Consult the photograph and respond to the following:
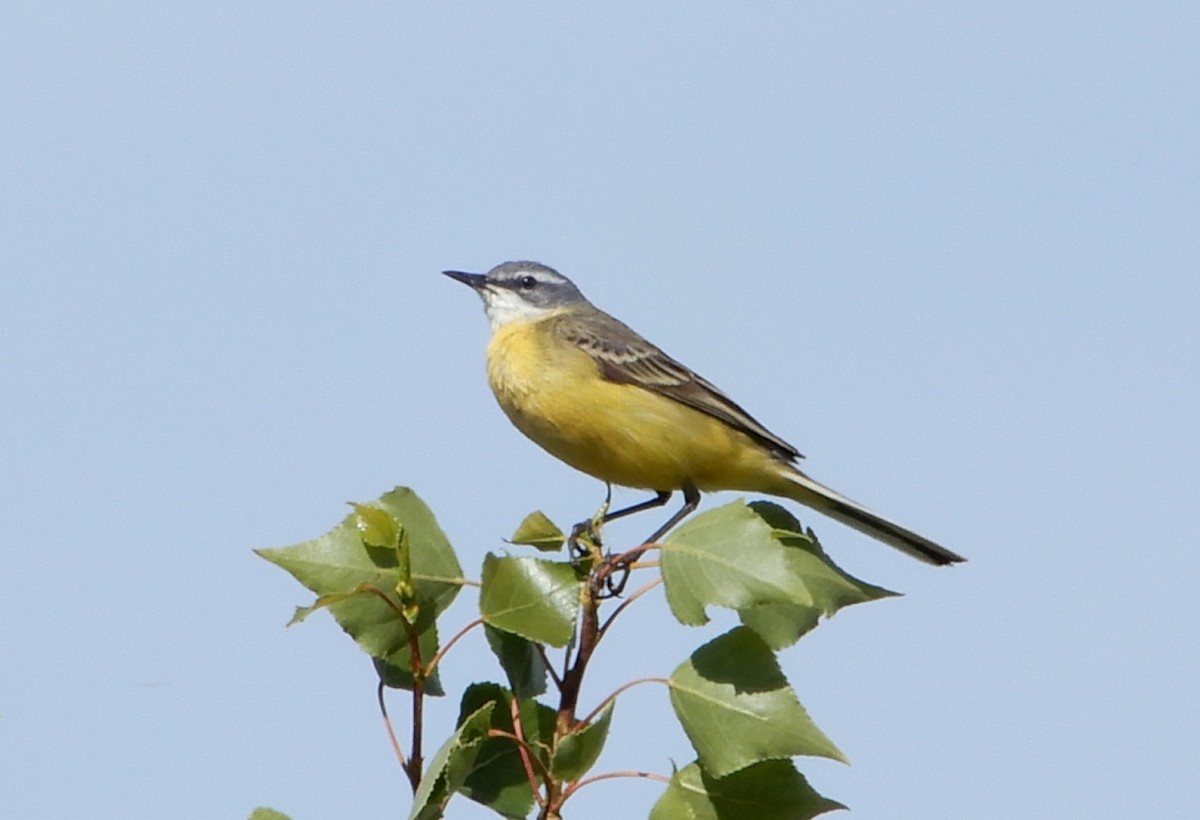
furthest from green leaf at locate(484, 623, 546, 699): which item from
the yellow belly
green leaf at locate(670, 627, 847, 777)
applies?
the yellow belly

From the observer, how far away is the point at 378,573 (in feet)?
14.1

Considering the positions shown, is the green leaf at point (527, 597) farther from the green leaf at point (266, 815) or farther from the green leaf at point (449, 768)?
the green leaf at point (266, 815)

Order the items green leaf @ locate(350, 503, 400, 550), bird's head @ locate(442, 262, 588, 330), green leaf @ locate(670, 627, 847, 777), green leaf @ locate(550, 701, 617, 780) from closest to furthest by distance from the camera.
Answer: green leaf @ locate(550, 701, 617, 780) → green leaf @ locate(670, 627, 847, 777) → green leaf @ locate(350, 503, 400, 550) → bird's head @ locate(442, 262, 588, 330)

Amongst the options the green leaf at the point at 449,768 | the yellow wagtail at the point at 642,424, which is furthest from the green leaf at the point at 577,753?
the yellow wagtail at the point at 642,424

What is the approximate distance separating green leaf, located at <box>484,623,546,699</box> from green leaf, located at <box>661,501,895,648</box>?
0.50m

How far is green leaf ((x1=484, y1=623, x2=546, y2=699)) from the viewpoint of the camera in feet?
14.8

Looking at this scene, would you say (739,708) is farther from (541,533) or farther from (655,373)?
(655,373)

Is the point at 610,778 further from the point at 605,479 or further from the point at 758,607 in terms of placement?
the point at 605,479

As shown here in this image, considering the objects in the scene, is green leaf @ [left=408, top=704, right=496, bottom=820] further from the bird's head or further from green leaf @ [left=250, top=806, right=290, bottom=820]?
the bird's head

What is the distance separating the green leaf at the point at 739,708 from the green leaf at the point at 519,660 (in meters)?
0.43

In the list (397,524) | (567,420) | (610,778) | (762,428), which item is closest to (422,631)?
→ (397,524)

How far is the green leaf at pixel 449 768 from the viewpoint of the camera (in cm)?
371

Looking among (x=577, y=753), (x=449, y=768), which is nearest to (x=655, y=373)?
(x=577, y=753)

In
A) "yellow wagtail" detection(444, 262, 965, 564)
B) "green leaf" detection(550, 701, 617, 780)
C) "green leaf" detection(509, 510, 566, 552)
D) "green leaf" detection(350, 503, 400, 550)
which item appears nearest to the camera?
"green leaf" detection(550, 701, 617, 780)
